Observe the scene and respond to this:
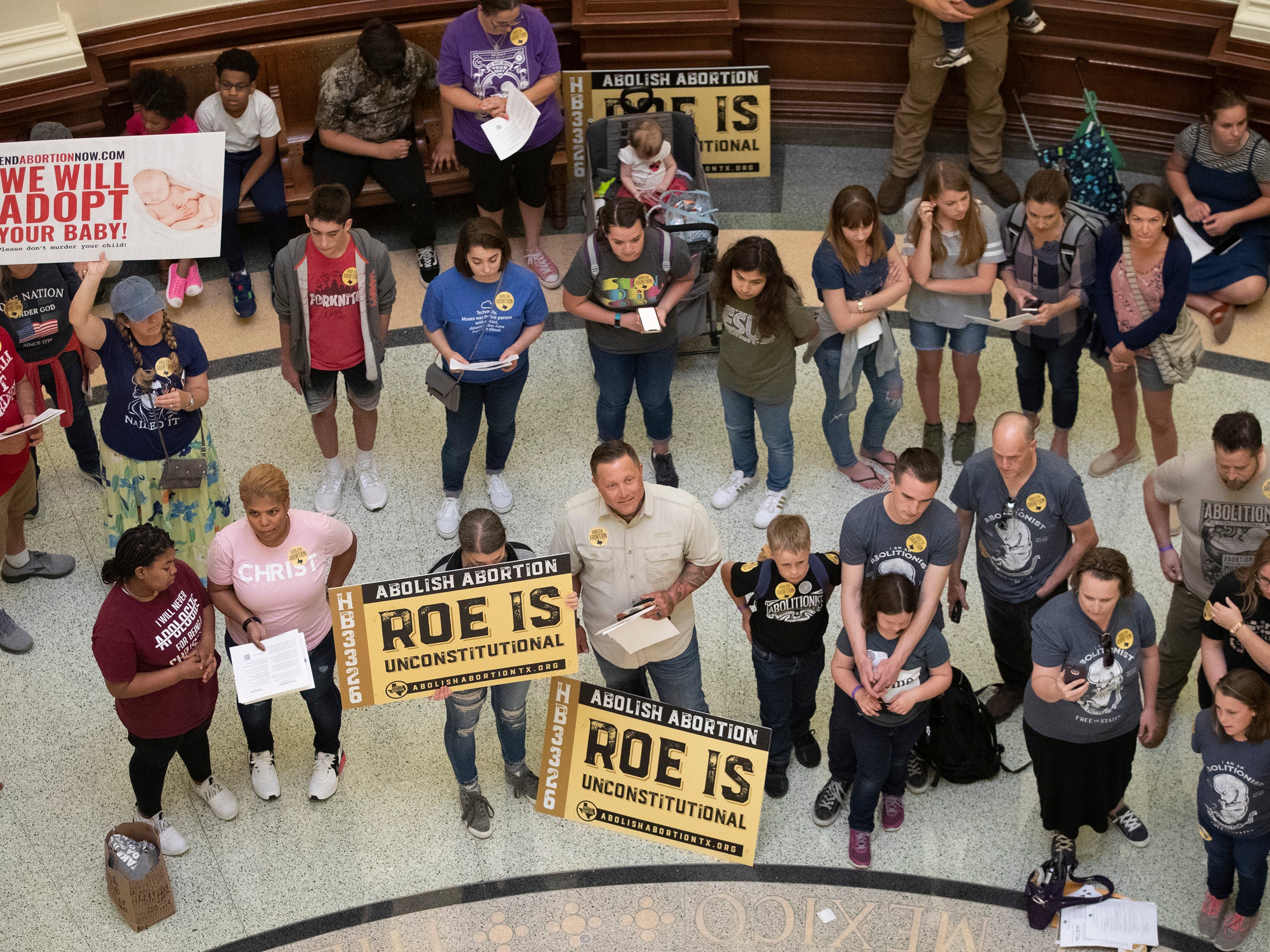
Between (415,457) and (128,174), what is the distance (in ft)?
6.22

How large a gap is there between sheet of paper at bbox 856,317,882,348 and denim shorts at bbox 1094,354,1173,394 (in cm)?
99

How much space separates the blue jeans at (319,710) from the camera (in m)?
4.70

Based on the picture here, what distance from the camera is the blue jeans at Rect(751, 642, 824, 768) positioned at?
457 cm

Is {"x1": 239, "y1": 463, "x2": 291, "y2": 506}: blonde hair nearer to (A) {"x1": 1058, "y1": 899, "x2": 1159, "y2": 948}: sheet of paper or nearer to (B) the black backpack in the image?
(B) the black backpack

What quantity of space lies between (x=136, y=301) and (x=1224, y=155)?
4.98 meters

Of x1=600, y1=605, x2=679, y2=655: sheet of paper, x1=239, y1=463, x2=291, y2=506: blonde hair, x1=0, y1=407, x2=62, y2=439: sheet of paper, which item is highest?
x1=239, y1=463, x2=291, y2=506: blonde hair

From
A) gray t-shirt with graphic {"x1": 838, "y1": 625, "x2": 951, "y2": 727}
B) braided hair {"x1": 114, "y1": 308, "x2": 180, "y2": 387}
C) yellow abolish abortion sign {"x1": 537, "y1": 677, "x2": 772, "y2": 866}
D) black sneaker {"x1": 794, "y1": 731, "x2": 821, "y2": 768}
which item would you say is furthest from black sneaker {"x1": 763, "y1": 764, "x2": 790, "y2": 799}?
braided hair {"x1": 114, "y1": 308, "x2": 180, "y2": 387}

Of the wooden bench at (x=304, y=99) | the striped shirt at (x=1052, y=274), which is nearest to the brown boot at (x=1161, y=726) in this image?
the striped shirt at (x=1052, y=274)

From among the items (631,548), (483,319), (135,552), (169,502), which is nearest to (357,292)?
(483,319)

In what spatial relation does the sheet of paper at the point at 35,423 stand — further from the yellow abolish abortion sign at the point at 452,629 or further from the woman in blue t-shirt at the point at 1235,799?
the woman in blue t-shirt at the point at 1235,799

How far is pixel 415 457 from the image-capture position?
6.49 metres

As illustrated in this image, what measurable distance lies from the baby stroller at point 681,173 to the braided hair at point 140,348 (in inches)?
89.4

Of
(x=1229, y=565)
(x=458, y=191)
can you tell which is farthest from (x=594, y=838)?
(x=458, y=191)

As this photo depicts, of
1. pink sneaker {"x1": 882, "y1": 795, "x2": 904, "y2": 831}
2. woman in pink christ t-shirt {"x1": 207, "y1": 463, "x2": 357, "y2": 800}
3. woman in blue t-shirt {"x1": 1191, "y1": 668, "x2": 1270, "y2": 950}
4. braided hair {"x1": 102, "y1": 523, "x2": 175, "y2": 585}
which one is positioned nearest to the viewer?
woman in blue t-shirt {"x1": 1191, "y1": 668, "x2": 1270, "y2": 950}
